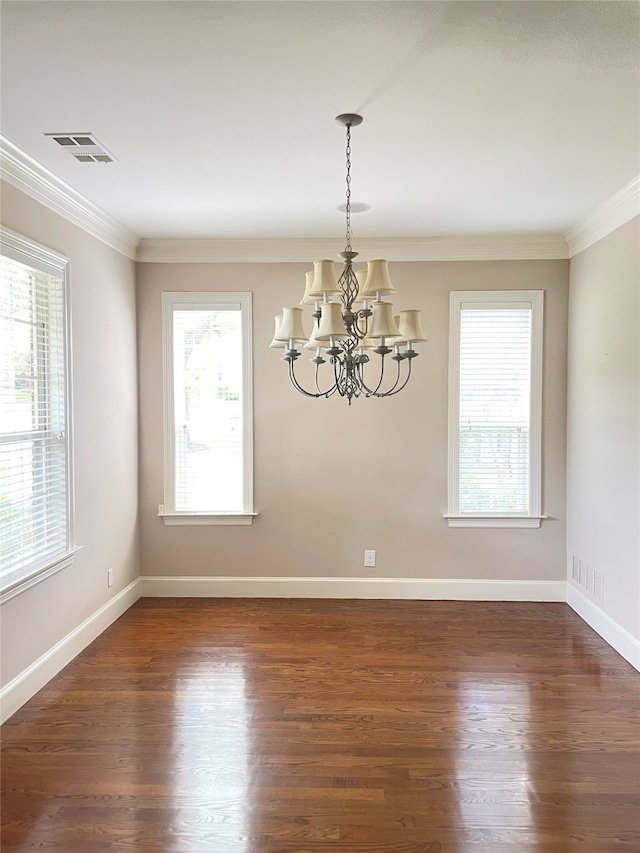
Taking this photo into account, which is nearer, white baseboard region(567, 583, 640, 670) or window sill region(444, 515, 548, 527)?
white baseboard region(567, 583, 640, 670)

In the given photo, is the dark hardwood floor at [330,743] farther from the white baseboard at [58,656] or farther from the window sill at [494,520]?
the window sill at [494,520]

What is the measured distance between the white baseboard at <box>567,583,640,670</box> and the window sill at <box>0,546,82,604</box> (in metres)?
3.41

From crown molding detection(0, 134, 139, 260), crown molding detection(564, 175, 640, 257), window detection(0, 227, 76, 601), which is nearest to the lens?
crown molding detection(0, 134, 139, 260)

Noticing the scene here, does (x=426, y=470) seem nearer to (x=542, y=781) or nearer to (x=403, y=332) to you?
(x=403, y=332)

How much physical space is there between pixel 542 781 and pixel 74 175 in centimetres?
373

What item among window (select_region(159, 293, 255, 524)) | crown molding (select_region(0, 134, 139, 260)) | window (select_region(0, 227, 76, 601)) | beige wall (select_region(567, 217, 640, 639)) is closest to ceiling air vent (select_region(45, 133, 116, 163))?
crown molding (select_region(0, 134, 139, 260))

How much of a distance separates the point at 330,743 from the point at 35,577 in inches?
69.0

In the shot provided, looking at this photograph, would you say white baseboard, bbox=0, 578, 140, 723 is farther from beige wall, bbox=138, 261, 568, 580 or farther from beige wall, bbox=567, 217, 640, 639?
beige wall, bbox=567, 217, 640, 639

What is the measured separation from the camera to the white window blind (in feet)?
9.34

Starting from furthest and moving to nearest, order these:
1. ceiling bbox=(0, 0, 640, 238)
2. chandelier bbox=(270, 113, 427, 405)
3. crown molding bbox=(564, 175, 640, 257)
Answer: crown molding bbox=(564, 175, 640, 257), chandelier bbox=(270, 113, 427, 405), ceiling bbox=(0, 0, 640, 238)

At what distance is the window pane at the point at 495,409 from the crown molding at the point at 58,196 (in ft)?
8.70

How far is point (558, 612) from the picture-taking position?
4195mm

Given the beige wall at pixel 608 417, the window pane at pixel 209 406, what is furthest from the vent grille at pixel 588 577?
the window pane at pixel 209 406

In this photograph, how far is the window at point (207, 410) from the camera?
4.45 m
